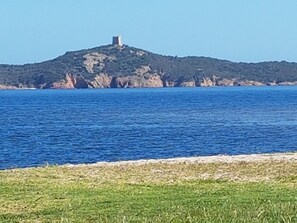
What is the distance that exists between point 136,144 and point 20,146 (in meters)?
7.69

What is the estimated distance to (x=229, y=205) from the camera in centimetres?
1427

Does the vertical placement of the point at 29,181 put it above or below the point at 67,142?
above

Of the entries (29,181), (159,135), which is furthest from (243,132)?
(29,181)

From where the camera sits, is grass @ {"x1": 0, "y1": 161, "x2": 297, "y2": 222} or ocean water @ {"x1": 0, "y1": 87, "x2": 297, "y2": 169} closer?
grass @ {"x1": 0, "y1": 161, "x2": 297, "y2": 222}

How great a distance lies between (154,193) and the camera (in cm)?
1777

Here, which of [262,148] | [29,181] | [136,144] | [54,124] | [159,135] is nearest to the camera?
[29,181]

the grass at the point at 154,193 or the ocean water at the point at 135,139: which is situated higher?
the grass at the point at 154,193

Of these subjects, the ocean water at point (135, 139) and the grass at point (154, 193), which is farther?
the ocean water at point (135, 139)

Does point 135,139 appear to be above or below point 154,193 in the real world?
below

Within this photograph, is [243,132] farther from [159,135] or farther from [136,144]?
[136,144]

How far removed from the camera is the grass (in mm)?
12738

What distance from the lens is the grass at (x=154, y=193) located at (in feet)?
41.8

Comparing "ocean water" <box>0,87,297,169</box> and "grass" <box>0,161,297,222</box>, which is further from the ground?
"grass" <box>0,161,297,222</box>

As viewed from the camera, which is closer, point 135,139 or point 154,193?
point 154,193
